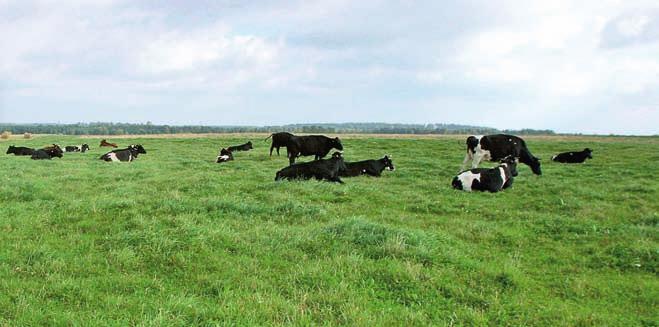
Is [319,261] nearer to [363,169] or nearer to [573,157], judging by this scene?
[363,169]

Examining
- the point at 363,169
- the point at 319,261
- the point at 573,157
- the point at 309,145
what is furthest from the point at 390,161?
the point at 319,261

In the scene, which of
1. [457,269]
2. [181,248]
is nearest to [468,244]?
[457,269]

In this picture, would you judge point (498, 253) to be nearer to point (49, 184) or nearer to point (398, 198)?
point (398, 198)

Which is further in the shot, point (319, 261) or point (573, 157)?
point (573, 157)

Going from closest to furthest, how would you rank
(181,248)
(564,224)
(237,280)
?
1. (237,280)
2. (181,248)
3. (564,224)

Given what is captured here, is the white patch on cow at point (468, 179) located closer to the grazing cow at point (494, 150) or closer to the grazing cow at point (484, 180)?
the grazing cow at point (484, 180)

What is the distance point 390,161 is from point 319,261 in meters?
13.5

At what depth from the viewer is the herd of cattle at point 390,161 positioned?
1388 cm

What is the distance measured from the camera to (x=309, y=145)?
23047 millimetres

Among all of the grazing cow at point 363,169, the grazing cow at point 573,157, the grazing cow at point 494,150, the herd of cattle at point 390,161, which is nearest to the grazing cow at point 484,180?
the herd of cattle at point 390,161

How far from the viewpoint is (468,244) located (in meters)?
7.61

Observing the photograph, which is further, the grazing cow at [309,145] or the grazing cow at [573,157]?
the grazing cow at [573,157]

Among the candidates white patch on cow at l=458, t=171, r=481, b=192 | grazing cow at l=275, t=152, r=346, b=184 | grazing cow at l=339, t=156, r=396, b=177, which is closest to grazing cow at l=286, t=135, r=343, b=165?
grazing cow at l=339, t=156, r=396, b=177

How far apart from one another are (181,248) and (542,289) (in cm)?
504
